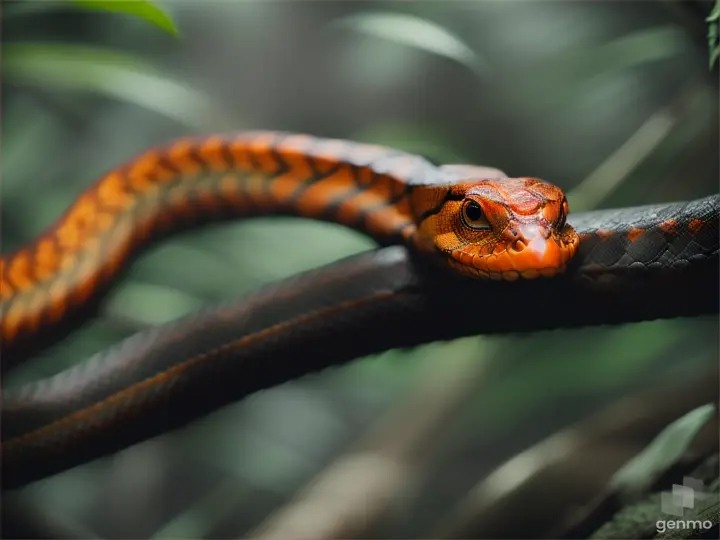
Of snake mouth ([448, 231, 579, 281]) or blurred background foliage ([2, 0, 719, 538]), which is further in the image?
blurred background foliage ([2, 0, 719, 538])

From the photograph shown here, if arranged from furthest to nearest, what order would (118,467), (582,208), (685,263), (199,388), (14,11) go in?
(118,467)
(14,11)
(582,208)
(199,388)
(685,263)

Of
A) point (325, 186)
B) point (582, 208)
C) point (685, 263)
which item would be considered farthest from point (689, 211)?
point (325, 186)

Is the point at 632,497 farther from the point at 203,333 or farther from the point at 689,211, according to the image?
the point at 203,333

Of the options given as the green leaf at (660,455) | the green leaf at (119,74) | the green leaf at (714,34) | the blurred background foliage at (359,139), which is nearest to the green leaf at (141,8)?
the blurred background foliage at (359,139)

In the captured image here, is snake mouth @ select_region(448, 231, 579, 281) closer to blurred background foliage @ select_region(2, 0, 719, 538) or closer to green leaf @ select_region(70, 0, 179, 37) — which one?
blurred background foliage @ select_region(2, 0, 719, 538)

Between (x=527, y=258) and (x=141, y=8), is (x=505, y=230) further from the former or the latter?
(x=141, y=8)

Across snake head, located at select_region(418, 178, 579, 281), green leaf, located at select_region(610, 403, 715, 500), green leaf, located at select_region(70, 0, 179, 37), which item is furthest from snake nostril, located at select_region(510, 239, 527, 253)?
green leaf, located at select_region(70, 0, 179, 37)
